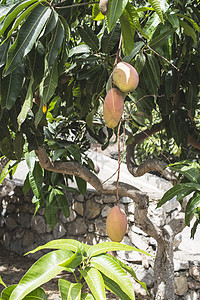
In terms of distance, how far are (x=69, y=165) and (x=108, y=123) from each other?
1.40 m

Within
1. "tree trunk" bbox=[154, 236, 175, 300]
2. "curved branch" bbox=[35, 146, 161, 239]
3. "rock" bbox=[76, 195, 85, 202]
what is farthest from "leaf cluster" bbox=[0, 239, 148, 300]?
"rock" bbox=[76, 195, 85, 202]

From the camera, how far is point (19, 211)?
539 centimetres

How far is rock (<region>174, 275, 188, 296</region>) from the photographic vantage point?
10.9 ft

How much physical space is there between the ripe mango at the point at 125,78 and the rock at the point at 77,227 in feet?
13.1

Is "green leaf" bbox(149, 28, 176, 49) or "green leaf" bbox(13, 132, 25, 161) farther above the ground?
"green leaf" bbox(149, 28, 176, 49)

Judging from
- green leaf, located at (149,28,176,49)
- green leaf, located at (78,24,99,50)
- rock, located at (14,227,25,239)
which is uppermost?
green leaf, located at (78,24,99,50)

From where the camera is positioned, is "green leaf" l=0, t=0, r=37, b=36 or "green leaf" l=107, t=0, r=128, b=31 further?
"green leaf" l=0, t=0, r=37, b=36

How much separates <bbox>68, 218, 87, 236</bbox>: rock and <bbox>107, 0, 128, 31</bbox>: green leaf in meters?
4.06

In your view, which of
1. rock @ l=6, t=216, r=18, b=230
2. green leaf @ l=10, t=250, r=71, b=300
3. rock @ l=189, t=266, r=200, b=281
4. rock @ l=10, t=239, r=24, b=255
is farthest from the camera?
rock @ l=6, t=216, r=18, b=230

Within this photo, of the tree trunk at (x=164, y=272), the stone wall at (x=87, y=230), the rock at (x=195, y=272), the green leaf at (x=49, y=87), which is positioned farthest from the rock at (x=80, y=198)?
the green leaf at (x=49, y=87)

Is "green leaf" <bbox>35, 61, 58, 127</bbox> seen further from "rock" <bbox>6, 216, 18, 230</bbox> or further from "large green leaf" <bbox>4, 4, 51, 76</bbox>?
"rock" <bbox>6, 216, 18, 230</bbox>

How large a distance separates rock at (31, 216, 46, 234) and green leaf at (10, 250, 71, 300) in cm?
448

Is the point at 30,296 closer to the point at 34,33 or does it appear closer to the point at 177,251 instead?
the point at 34,33

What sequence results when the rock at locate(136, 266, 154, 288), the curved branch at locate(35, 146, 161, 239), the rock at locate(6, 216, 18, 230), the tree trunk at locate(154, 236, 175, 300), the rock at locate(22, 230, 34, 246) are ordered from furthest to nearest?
1. the rock at locate(6, 216, 18, 230)
2. the rock at locate(22, 230, 34, 246)
3. the rock at locate(136, 266, 154, 288)
4. the tree trunk at locate(154, 236, 175, 300)
5. the curved branch at locate(35, 146, 161, 239)
